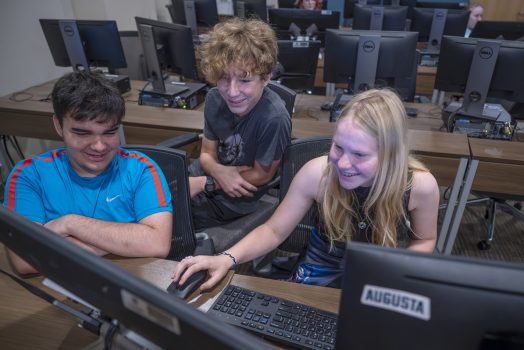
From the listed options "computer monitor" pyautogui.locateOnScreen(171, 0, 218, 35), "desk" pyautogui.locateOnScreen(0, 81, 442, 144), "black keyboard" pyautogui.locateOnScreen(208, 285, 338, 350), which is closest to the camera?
"black keyboard" pyautogui.locateOnScreen(208, 285, 338, 350)

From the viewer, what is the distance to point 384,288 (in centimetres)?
45

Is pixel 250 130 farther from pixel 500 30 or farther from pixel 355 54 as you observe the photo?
pixel 500 30

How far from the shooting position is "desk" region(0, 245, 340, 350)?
32.2 inches

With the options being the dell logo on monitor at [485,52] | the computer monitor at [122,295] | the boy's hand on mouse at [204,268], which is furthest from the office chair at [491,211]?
the computer monitor at [122,295]

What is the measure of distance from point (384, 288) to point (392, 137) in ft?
1.92

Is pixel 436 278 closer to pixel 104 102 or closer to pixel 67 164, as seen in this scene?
pixel 104 102

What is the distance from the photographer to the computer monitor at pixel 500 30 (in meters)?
2.75

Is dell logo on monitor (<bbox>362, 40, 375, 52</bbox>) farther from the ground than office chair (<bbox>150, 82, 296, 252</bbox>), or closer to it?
farther from the ground

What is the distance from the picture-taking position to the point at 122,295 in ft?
1.35

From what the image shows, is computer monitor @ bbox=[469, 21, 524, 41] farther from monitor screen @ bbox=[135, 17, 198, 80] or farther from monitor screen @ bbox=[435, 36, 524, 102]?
monitor screen @ bbox=[135, 17, 198, 80]

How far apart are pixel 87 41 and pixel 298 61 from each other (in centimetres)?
149

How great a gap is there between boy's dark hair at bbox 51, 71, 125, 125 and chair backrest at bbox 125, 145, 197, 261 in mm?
214

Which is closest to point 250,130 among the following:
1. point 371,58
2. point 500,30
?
point 371,58

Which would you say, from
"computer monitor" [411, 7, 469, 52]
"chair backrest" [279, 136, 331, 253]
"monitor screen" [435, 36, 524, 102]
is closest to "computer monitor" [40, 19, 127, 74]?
"chair backrest" [279, 136, 331, 253]
